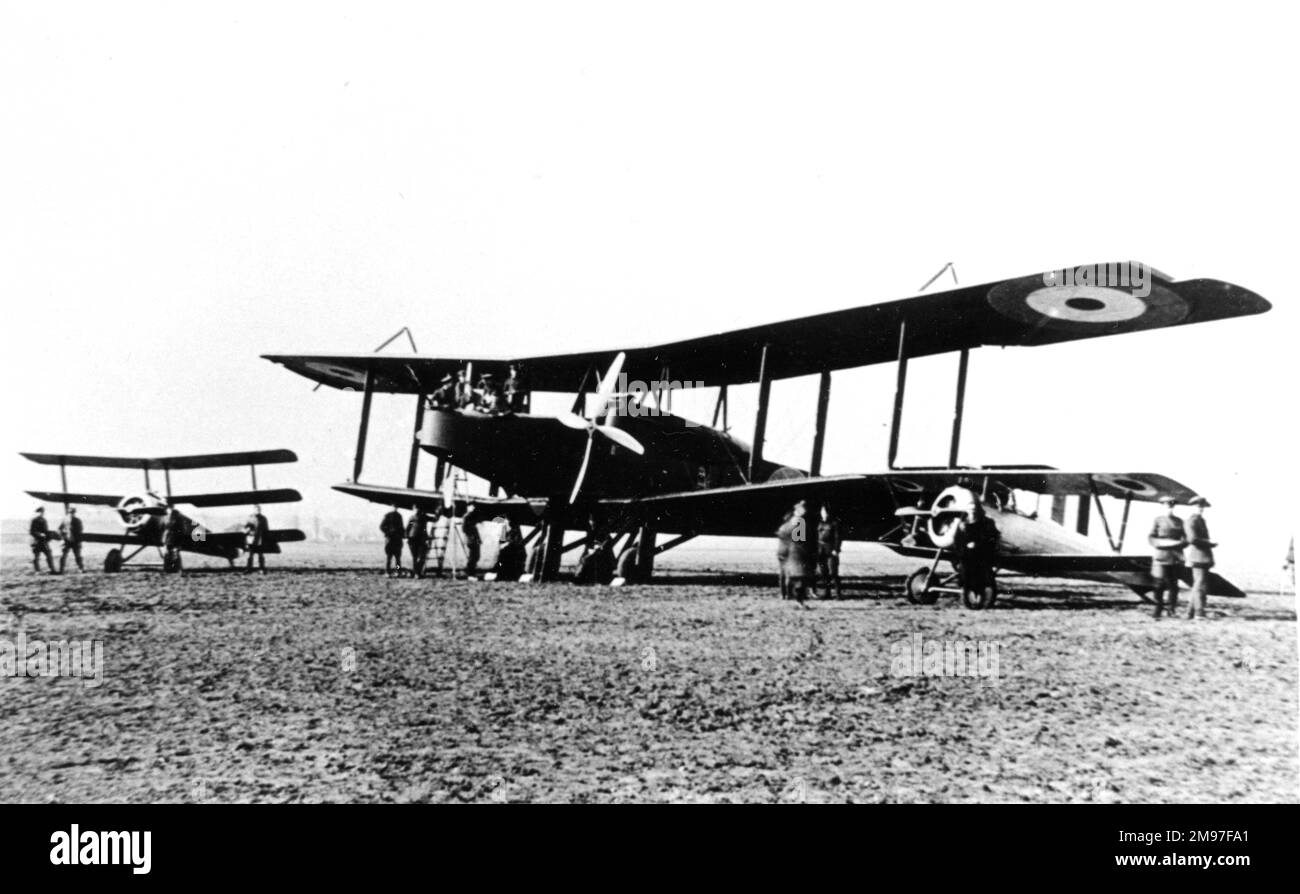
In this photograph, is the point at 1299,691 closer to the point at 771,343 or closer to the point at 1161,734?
the point at 1161,734

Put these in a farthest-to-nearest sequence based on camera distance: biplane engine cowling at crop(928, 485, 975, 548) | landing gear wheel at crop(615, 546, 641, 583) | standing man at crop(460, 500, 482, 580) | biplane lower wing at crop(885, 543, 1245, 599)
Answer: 1. standing man at crop(460, 500, 482, 580)
2. landing gear wheel at crop(615, 546, 641, 583)
3. biplane engine cowling at crop(928, 485, 975, 548)
4. biplane lower wing at crop(885, 543, 1245, 599)

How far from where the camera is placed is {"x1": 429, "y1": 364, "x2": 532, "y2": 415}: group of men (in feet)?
39.4

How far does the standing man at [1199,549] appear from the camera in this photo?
27.8 ft

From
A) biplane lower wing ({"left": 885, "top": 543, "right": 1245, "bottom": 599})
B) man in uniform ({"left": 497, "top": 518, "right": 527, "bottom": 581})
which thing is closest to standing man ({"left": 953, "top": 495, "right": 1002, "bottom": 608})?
biplane lower wing ({"left": 885, "top": 543, "right": 1245, "bottom": 599})

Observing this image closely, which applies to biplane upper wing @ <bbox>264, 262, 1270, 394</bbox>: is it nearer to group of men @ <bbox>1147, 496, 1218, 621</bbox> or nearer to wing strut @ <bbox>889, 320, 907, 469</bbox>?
wing strut @ <bbox>889, 320, 907, 469</bbox>

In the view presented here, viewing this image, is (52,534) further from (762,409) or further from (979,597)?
(979,597)

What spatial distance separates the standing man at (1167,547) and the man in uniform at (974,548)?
5.46 feet

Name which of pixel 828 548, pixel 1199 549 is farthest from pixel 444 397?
pixel 1199 549

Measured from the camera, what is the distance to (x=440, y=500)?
46.9 ft

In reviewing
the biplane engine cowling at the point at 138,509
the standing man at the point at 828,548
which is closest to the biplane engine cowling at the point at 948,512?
the standing man at the point at 828,548

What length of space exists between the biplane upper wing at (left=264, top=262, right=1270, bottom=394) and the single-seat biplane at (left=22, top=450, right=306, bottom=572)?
2.94 meters
